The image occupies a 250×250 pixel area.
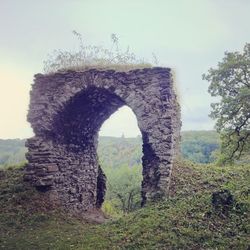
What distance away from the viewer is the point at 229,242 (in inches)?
293

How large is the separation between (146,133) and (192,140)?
130 ft

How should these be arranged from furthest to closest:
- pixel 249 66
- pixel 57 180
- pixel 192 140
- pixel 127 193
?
pixel 192 140
pixel 127 193
pixel 249 66
pixel 57 180

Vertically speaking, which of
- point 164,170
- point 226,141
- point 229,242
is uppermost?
point 226,141

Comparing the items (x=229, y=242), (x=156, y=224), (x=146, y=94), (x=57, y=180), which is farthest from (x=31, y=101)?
(x=229, y=242)

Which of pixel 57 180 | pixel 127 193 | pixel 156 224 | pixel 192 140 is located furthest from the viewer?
pixel 192 140

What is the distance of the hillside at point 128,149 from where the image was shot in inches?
1740

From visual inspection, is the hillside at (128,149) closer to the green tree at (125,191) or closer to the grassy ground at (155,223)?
the green tree at (125,191)

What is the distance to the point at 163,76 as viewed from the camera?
35.3 feet

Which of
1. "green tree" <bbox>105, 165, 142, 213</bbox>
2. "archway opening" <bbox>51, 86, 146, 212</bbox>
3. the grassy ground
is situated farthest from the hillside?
the grassy ground

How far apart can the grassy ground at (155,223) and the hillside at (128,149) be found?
82.3 feet

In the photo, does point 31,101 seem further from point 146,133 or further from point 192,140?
point 192,140

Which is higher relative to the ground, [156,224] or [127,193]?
[156,224]

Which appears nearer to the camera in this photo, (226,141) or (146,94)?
(146,94)

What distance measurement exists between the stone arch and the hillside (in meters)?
23.4
